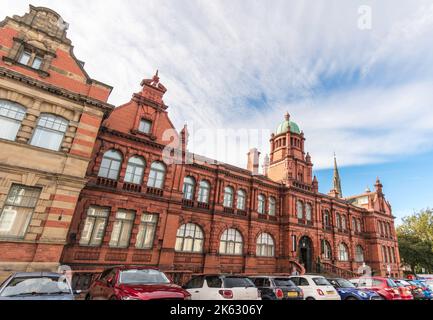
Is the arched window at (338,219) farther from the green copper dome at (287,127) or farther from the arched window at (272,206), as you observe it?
the green copper dome at (287,127)

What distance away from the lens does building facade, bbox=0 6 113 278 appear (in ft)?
39.1

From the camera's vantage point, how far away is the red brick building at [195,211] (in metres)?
15.9

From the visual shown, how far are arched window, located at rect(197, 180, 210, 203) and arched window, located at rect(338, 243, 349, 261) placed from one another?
65.9ft

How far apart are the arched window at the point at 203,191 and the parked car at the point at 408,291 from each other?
47.6 feet

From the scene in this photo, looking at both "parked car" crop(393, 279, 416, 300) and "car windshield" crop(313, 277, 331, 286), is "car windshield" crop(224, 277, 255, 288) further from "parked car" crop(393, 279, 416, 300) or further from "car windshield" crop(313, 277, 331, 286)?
"parked car" crop(393, 279, 416, 300)

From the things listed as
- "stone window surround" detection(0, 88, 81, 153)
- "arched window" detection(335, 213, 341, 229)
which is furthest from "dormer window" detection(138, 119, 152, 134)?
"arched window" detection(335, 213, 341, 229)

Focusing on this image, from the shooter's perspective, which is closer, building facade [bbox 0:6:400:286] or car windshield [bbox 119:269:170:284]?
car windshield [bbox 119:269:170:284]

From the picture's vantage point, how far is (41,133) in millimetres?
13539

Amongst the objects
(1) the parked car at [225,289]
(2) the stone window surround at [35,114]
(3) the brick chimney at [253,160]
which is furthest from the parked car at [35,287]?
(3) the brick chimney at [253,160]

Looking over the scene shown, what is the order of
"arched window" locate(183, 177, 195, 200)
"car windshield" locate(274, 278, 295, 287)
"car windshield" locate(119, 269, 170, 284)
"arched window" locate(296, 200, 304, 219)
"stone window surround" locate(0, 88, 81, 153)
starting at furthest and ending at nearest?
"arched window" locate(296, 200, 304, 219) < "arched window" locate(183, 177, 195, 200) < "stone window surround" locate(0, 88, 81, 153) < "car windshield" locate(274, 278, 295, 287) < "car windshield" locate(119, 269, 170, 284)

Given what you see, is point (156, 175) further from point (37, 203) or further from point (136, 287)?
point (136, 287)

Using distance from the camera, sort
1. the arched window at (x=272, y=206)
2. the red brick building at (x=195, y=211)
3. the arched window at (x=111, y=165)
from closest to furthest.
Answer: the red brick building at (x=195, y=211) → the arched window at (x=111, y=165) → the arched window at (x=272, y=206)

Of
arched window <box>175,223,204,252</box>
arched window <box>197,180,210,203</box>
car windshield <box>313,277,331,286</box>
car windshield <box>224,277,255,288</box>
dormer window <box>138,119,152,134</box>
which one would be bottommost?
car windshield <box>224,277,255,288</box>
